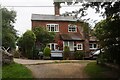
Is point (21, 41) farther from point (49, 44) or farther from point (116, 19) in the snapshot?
point (116, 19)

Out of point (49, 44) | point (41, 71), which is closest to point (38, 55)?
point (49, 44)

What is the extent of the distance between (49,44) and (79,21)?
20.4 metres

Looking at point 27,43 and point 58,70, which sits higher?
point 27,43

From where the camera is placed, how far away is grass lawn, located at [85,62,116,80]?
1629 centimetres

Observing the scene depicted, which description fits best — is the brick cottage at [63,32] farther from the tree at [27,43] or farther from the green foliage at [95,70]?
the green foliage at [95,70]

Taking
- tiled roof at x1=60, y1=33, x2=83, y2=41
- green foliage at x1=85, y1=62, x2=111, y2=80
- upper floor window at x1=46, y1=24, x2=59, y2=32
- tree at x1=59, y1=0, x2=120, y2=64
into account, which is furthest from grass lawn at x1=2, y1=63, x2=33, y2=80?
tiled roof at x1=60, y1=33, x2=83, y2=41

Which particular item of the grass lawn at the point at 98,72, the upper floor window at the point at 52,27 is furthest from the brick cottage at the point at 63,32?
the grass lawn at the point at 98,72

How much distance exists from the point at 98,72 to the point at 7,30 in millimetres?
10150

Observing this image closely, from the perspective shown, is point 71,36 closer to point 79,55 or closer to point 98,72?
point 79,55

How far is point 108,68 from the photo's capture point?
1830 centimetres

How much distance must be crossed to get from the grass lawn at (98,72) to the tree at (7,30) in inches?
306

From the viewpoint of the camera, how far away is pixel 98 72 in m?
17.3

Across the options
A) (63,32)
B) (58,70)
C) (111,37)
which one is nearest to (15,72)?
(58,70)

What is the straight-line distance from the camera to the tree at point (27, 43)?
29.0m
